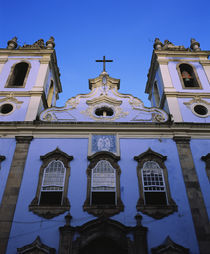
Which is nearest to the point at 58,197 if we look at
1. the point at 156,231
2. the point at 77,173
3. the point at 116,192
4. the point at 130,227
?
the point at 77,173

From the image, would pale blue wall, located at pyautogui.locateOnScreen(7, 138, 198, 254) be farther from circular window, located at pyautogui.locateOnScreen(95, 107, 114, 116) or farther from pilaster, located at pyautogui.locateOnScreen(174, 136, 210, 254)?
circular window, located at pyautogui.locateOnScreen(95, 107, 114, 116)

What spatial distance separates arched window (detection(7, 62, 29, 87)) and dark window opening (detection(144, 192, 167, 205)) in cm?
995

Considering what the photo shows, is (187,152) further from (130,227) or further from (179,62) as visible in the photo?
(179,62)

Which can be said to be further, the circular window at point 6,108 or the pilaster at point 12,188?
the circular window at point 6,108

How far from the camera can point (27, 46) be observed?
18.5 meters

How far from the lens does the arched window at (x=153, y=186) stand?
1026 centimetres

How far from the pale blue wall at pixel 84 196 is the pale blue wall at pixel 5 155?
0.82m

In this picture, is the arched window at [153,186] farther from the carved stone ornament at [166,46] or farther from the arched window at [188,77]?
the carved stone ornament at [166,46]

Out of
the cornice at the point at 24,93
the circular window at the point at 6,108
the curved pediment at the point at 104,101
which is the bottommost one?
the circular window at the point at 6,108

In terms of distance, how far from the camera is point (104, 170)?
37.4 feet

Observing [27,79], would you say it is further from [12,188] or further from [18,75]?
[12,188]

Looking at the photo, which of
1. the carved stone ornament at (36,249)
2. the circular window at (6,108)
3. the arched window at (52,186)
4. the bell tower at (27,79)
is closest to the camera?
the carved stone ornament at (36,249)

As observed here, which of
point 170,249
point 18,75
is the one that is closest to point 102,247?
point 170,249

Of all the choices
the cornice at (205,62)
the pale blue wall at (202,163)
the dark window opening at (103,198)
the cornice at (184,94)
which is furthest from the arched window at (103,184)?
the cornice at (205,62)
